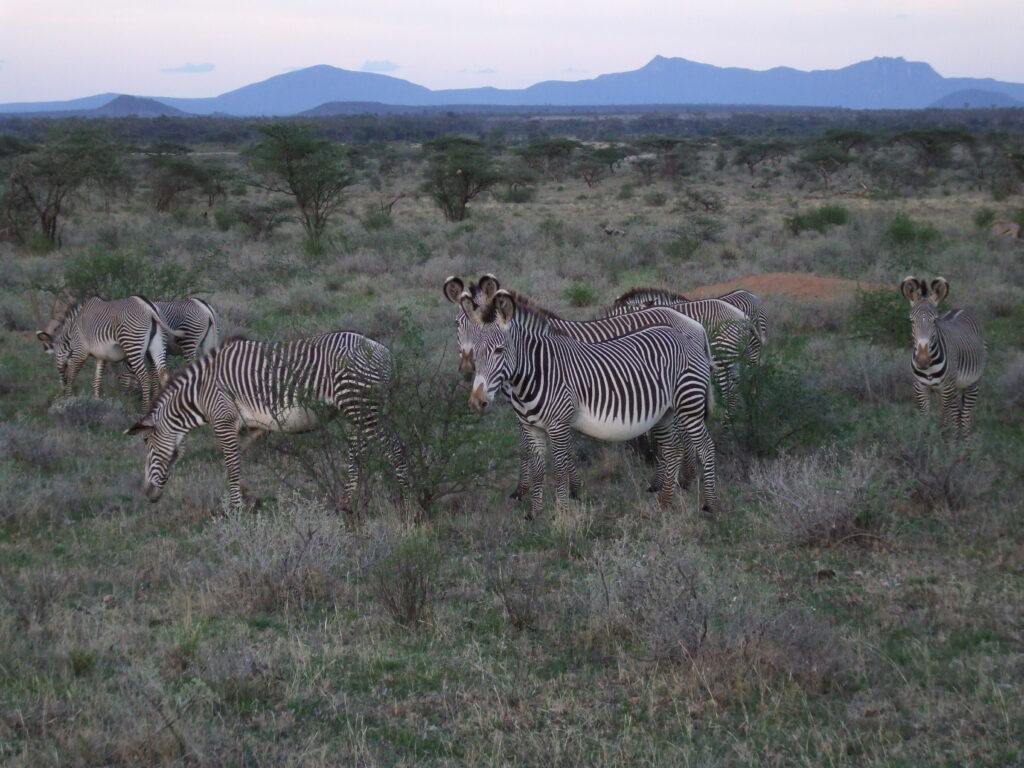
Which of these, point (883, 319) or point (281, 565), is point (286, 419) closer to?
point (281, 565)

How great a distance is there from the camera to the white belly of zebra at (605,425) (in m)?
7.61

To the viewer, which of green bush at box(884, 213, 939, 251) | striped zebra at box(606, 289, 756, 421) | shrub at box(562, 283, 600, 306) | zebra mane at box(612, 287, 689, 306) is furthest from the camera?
green bush at box(884, 213, 939, 251)

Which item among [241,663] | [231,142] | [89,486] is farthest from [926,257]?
[231,142]

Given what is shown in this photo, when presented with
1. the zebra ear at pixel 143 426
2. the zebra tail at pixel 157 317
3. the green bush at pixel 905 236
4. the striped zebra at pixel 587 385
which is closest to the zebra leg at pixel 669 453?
the striped zebra at pixel 587 385

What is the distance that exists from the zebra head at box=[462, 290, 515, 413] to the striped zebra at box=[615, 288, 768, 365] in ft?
9.95

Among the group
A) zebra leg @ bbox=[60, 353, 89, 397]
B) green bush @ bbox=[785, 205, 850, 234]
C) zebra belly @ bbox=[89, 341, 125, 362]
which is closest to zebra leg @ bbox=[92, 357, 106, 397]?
zebra leg @ bbox=[60, 353, 89, 397]

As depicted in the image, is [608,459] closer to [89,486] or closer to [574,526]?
[574,526]

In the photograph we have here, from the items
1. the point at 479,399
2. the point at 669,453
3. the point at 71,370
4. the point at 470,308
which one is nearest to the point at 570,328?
the point at 669,453

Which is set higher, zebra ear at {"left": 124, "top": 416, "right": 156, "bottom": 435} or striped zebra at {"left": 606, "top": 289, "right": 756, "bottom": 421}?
striped zebra at {"left": 606, "top": 289, "right": 756, "bottom": 421}

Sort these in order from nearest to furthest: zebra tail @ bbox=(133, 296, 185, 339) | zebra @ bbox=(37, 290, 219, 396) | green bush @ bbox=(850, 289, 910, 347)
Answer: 1. zebra tail @ bbox=(133, 296, 185, 339)
2. zebra @ bbox=(37, 290, 219, 396)
3. green bush @ bbox=(850, 289, 910, 347)

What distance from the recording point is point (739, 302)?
39.9 ft

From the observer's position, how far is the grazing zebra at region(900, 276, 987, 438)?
911 cm

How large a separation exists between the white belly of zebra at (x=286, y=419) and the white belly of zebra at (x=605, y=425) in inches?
85.4

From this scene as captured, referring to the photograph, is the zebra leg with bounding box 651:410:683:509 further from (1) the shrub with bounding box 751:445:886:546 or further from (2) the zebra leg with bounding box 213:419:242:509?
(2) the zebra leg with bounding box 213:419:242:509
